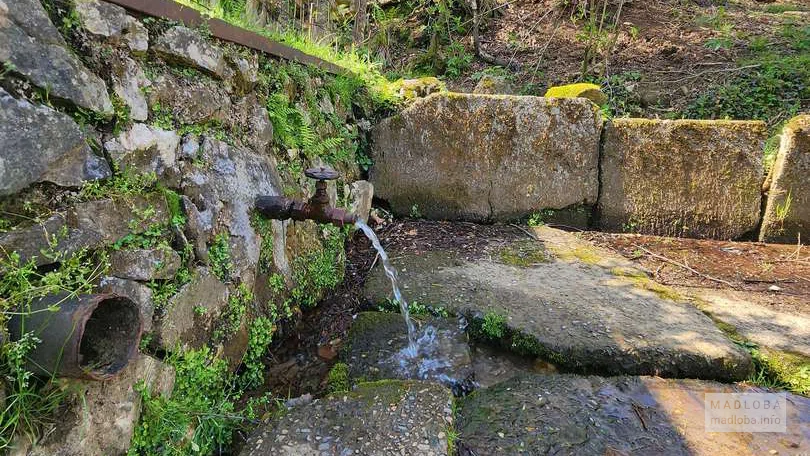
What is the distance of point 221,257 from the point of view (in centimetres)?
158

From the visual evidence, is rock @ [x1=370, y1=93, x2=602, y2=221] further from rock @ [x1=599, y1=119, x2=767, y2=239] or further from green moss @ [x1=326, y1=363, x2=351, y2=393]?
green moss @ [x1=326, y1=363, x2=351, y2=393]

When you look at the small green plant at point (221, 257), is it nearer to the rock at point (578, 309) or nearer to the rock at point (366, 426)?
the rock at point (366, 426)

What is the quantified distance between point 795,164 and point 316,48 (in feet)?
11.9

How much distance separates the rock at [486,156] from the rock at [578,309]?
0.63 m

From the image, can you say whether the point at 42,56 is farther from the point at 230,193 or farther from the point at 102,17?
the point at 230,193

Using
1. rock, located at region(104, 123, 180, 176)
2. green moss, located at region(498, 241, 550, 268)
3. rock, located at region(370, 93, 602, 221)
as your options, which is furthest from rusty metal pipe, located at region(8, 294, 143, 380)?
rock, located at region(370, 93, 602, 221)

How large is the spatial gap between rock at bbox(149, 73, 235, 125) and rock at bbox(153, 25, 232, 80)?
0.05 metres

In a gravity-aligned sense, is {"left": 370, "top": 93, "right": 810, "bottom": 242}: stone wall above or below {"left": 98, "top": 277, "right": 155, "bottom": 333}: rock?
above

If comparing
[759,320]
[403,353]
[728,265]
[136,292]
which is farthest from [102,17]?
[728,265]

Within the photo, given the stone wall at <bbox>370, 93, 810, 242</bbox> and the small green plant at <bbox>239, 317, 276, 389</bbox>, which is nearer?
the small green plant at <bbox>239, 317, 276, 389</bbox>

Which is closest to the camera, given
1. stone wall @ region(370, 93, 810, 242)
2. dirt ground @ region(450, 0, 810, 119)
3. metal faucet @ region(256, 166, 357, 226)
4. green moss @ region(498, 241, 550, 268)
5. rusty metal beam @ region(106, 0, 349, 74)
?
rusty metal beam @ region(106, 0, 349, 74)

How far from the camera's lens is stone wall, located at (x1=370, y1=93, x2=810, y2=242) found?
332cm

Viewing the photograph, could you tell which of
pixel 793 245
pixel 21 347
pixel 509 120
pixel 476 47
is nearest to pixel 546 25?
pixel 476 47

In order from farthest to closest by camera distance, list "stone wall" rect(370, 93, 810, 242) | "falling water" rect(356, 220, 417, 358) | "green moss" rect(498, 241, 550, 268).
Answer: "stone wall" rect(370, 93, 810, 242)
"green moss" rect(498, 241, 550, 268)
"falling water" rect(356, 220, 417, 358)
